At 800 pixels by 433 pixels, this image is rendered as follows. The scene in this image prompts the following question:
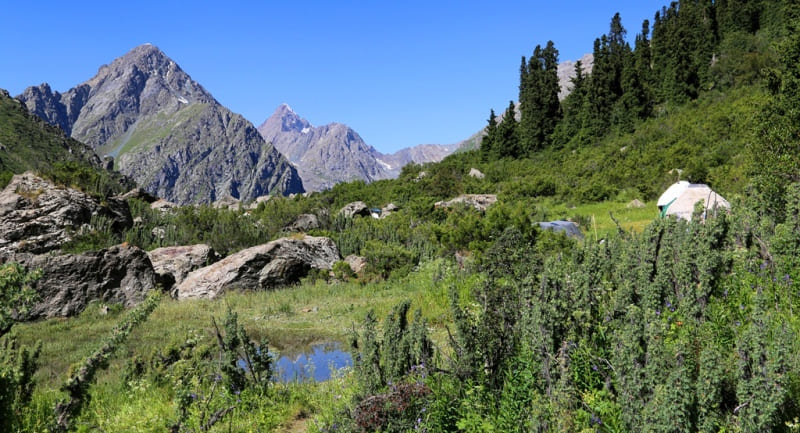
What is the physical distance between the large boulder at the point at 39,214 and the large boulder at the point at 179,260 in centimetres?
301

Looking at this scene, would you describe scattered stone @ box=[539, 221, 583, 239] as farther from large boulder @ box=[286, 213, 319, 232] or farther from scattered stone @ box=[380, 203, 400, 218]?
scattered stone @ box=[380, 203, 400, 218]

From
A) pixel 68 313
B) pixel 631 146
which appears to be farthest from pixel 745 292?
pixel 631 146

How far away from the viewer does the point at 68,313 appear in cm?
1366

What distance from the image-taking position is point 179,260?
60.5ft

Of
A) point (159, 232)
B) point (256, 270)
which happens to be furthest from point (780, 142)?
point (159, 232)

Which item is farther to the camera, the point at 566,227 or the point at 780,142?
the point at 566,227

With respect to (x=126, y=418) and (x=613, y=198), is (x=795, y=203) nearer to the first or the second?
(x=126, y=418)

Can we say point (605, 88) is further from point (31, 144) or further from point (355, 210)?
point (31, 144)

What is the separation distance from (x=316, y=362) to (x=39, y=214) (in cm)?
1503

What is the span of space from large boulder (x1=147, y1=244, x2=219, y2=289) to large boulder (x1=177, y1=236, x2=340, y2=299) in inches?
44.3

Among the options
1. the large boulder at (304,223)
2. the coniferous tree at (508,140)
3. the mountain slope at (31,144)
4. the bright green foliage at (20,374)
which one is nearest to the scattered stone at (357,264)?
the large boulder at (304,223)

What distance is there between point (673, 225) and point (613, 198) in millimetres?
19882

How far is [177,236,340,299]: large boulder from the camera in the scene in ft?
52.7

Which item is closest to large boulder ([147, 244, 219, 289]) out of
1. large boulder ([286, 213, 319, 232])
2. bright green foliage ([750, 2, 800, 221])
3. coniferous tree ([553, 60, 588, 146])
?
large boulder ([286, 213, 319, 232])
